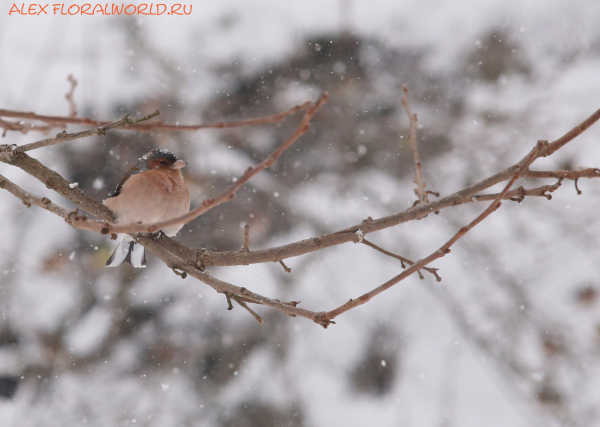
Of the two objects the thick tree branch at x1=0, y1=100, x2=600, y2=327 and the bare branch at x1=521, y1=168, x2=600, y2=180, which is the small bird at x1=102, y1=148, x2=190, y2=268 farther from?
the bare branch at x1=521, y1=168, x2=600, y2=180

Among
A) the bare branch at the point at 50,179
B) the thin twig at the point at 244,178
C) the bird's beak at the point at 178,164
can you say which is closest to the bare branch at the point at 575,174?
the thin twig at the point at 244,178

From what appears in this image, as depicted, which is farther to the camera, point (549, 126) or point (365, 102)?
point (365, 102)

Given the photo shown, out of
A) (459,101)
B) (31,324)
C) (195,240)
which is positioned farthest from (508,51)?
(31,324)

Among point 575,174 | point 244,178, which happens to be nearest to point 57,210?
point 244,178

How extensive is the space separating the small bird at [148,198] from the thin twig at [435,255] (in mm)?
1314

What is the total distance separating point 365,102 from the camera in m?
6.74

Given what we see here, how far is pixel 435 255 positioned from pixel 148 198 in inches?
70.0

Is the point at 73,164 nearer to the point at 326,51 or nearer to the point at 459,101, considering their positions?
the point at 326,51

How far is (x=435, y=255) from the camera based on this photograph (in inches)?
46.6

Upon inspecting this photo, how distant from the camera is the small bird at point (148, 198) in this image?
2479 millimetres

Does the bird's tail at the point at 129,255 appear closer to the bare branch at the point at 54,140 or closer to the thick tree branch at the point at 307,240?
the thick tree branch at the point at 307,240

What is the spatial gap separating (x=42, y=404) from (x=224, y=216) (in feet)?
10.6

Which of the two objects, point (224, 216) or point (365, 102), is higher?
point (365, 102)

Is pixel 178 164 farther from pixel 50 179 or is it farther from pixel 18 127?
pixel 18 127
